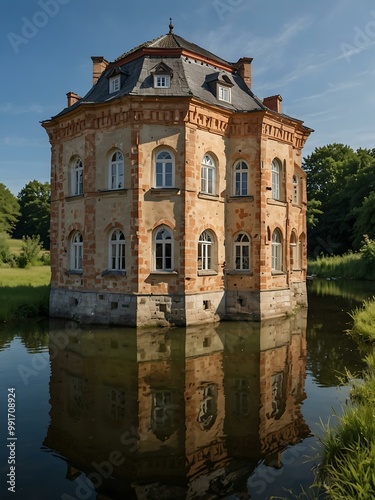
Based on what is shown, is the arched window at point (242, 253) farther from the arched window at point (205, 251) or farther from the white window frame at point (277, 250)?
the white window frame at point (277, 250)

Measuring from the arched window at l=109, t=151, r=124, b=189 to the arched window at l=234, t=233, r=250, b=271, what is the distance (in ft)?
19.9

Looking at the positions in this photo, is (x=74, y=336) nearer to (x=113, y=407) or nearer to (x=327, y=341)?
(x=113, y=407)

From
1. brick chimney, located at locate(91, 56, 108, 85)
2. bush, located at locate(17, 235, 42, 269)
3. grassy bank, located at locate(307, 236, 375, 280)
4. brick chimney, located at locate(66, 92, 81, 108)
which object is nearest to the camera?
brick chimney, located at locate(91, 56, 108, 85)

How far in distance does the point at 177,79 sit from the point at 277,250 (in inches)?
373

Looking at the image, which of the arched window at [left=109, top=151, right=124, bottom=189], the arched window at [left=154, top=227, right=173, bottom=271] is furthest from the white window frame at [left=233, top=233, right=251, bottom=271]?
the arched window at [left=109, top=151, right=124, bottom=189]

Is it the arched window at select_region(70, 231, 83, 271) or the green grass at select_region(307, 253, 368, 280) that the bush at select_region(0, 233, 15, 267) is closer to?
the arched window at select_region(70, 231, 83, 271)

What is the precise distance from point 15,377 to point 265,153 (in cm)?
1410

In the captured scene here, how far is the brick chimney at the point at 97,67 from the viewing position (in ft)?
69.8

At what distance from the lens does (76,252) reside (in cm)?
1914

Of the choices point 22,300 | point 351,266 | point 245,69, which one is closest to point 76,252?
point 22,300

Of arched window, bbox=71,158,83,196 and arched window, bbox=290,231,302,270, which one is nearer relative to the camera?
arched window, bbox=71,158,83,196

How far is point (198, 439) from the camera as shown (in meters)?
6.96

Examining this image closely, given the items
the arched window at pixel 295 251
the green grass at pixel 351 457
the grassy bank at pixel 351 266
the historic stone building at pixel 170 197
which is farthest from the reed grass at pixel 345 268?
the green grass at pixel 351 457

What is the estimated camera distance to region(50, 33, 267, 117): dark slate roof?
55.9ft
